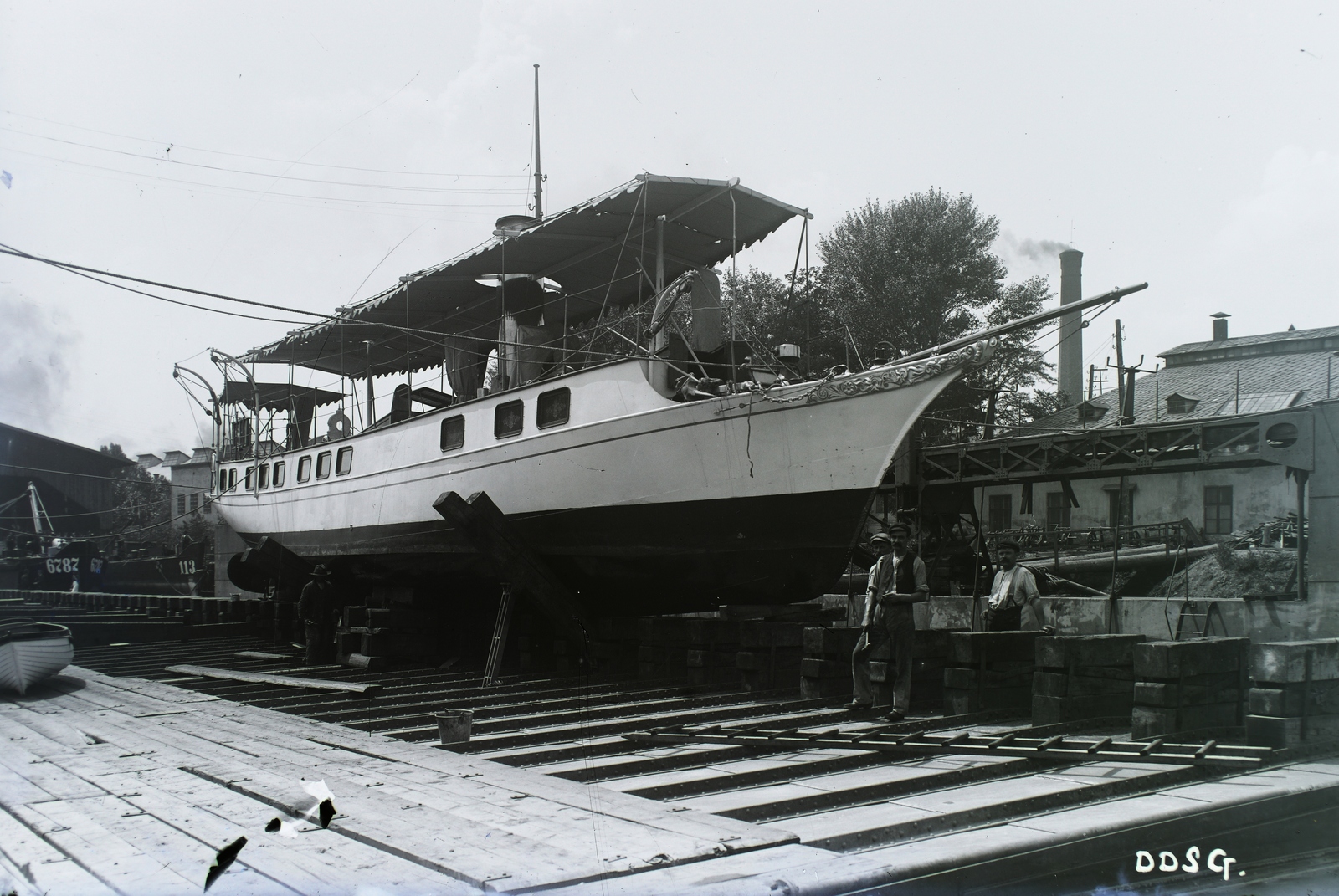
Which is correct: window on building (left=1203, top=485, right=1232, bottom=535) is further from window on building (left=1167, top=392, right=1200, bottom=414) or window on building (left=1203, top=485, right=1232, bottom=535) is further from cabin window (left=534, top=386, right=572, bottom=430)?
cabin window (left=534, top=386, right=572, bottom=430)

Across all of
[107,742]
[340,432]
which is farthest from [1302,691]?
[340,432]

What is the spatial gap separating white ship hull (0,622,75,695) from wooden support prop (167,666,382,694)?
214cm

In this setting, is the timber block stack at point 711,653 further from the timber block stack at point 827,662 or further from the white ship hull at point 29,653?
the white ship hull at point 29,653

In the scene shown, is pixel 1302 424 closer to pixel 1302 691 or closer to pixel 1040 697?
pixel 1302 691

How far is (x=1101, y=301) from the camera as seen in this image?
8.77 meters

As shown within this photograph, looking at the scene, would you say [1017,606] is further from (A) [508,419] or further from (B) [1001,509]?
(B) [1001,509]

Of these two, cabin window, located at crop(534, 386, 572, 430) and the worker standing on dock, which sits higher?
cabin window, located at crop(534, 386, 572, 430)

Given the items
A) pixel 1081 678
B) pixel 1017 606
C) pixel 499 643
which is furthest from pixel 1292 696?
pixel 499 643

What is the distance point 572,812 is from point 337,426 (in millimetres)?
17204

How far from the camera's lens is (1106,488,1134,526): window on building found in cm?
3125

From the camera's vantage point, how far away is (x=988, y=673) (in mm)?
8859

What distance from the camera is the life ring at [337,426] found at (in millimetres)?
19781

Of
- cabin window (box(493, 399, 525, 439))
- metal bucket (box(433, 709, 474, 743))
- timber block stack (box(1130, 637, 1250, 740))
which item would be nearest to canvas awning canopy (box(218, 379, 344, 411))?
cabin window (box(493, 399, 525, 439))

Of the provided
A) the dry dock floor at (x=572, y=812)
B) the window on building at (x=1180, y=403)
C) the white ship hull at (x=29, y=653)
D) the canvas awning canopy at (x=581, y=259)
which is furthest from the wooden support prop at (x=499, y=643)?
the window on building at (x=1180, y=403)
